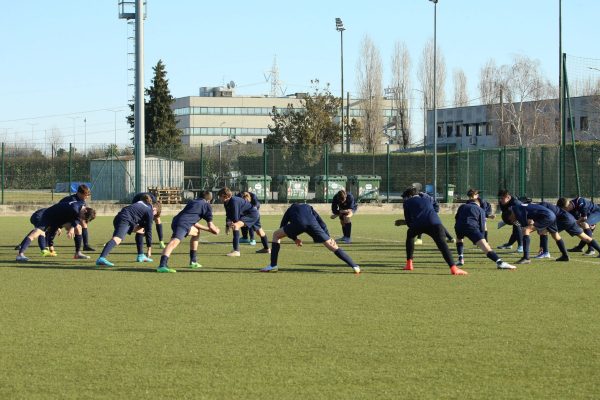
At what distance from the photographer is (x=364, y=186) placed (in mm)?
46719

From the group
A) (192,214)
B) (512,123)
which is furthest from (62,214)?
(512,123)

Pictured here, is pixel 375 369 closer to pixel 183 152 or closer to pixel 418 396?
pixel 418 396

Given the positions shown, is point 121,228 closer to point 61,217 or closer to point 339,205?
point 61,217

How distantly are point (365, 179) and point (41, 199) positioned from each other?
601 inches

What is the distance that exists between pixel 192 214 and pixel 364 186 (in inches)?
1211

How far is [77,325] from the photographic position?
10.2 meters

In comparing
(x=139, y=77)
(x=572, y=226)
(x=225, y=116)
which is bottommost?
(x=572, y=226)

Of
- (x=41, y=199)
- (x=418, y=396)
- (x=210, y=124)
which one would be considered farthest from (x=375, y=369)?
(x=210, y=124)

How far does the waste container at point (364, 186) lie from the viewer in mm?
46406

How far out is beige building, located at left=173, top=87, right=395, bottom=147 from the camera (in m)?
117

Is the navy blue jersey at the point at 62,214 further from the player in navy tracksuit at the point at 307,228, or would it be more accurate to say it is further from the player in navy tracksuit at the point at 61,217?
the player in navy tracksuit at the point at 307,228

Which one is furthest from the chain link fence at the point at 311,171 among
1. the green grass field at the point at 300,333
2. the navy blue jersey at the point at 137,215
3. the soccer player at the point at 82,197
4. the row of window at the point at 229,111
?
the row of window at the point at 229,111

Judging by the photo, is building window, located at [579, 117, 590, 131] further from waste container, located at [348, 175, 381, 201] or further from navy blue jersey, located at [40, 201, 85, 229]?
navy blue jersey, located at [40, 201, 85, 229]

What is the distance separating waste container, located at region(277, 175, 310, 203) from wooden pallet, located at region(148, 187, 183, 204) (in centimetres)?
517
